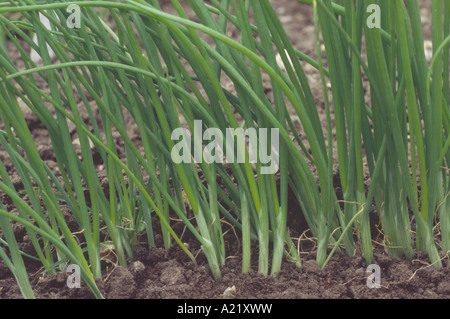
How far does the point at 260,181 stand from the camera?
1.10 meters

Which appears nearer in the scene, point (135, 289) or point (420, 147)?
point (420, 147)

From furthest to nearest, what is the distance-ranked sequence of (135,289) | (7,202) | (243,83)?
(7,202) → (135,289) → (243,83)

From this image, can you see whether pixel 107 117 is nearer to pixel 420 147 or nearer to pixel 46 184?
pixel 46 184

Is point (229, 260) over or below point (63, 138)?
below

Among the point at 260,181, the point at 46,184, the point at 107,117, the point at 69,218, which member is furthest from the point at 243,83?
the point at 69,218

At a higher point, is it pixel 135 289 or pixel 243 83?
pixel 243 83

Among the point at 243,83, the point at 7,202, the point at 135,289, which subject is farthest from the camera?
the point at 7,202

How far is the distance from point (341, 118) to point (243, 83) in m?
0.20
